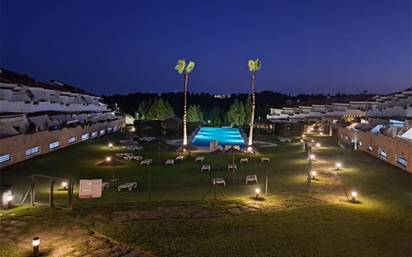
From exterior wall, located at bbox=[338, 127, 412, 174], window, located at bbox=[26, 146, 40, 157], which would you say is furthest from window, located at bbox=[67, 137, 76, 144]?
exterior wall, located at bbox=[338, 127, 412, 174]

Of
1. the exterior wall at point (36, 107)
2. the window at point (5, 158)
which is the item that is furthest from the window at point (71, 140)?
the window at point (5, 158)

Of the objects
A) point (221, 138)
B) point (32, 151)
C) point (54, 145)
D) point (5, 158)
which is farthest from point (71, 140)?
point (221, 138)

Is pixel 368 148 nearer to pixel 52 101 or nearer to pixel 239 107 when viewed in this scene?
pixel 52 101

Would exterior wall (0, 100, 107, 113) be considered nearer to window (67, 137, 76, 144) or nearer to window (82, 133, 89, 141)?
window (67, 137, 76, 144)

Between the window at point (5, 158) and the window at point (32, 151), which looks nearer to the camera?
the window at point (5, 158)

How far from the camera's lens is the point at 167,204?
15.0 m

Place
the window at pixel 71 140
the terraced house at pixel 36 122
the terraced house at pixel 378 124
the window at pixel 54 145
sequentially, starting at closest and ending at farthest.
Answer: the terraced house at pixel 378 124
the terraced house at pixel 36 122
the window at pixel 54 145
the window at pixel 71 140

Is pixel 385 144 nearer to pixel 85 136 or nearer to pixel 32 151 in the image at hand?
pixel 32 151

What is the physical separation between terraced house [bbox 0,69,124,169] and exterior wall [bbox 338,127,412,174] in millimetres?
25571

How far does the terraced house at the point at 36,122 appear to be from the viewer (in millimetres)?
26983

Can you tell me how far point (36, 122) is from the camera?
110ft

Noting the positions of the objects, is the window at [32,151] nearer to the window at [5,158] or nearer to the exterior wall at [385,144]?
the window at [5,158]

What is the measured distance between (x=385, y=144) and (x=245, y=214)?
64.8 ft

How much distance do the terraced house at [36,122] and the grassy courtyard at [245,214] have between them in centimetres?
283
